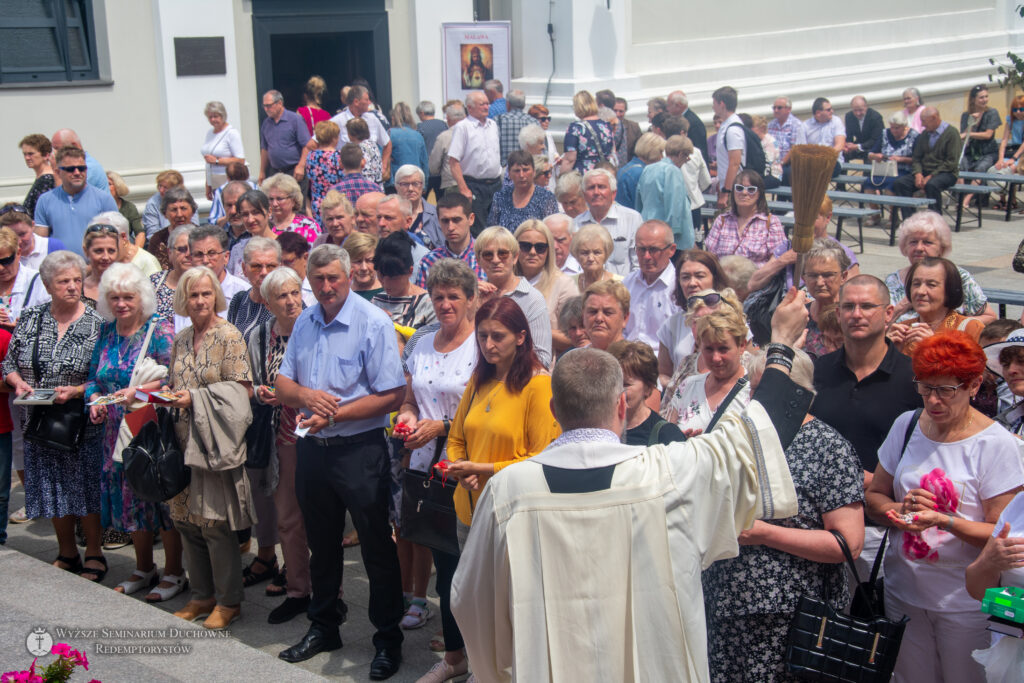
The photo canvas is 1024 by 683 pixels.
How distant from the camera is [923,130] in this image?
1631 centimetres

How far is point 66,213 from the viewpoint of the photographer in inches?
376

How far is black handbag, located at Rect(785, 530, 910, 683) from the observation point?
144 inches

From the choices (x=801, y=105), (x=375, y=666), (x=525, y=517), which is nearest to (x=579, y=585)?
(x=525, y=517)

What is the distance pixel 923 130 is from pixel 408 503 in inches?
536

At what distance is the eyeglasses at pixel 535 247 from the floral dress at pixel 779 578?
328cm

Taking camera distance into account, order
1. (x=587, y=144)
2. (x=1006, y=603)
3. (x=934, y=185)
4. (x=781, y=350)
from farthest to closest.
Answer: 1. (x=934, y=185)
2. (x=587, y=144)
3. (x=781, y=350)
4. (x=1006, y=603)

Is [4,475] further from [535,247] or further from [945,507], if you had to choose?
[945,507]

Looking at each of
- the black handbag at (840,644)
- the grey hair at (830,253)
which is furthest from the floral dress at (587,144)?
the black handbag at (840,644)

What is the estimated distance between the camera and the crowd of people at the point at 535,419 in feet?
10.8

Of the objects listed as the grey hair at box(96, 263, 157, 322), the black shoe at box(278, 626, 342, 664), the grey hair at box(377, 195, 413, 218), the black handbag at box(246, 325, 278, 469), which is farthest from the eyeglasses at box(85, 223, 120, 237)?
the black shoe at box(278, 626, 342, 664)

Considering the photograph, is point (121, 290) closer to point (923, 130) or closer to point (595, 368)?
point (595, 368)

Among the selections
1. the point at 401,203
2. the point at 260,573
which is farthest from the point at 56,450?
the point at 401,203

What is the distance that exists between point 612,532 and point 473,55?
14659mm

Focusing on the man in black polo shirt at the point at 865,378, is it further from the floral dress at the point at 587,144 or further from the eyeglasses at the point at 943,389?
the floral dress at the point at 587,144
